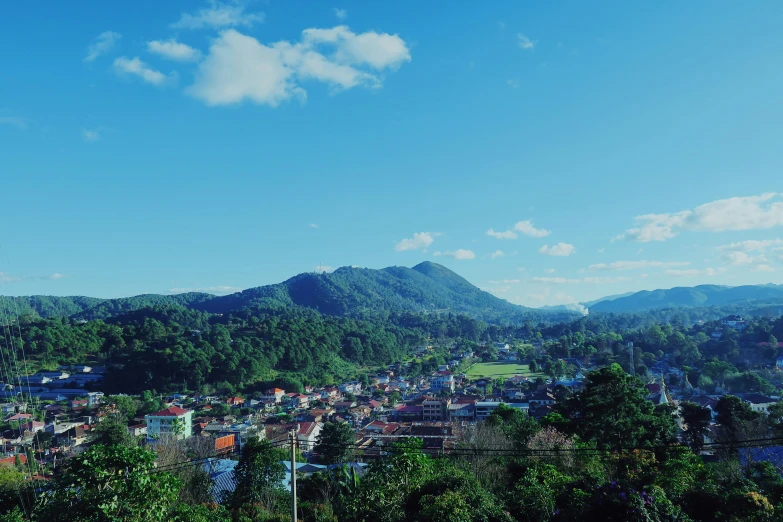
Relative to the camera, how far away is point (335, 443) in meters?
17.1

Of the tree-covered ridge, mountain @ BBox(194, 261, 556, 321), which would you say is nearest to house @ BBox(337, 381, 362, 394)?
the tree-covered ridge

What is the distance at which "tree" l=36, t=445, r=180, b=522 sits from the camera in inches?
194

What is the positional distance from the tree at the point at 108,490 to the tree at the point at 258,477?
6444mm

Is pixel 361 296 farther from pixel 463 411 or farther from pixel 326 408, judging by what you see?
pixel 463 411

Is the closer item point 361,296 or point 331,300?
point 331,300

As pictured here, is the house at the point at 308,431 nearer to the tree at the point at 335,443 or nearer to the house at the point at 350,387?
the tree at the point at 335,443

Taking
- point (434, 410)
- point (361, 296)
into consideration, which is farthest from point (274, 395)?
point (361, 296)

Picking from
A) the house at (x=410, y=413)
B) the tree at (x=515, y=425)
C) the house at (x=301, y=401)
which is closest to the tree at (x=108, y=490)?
the tree at (x=515, y=425)

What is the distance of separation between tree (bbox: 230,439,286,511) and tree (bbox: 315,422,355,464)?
4418 mm

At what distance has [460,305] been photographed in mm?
184125

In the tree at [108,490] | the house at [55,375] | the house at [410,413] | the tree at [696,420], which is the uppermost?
the tree at [108,490]

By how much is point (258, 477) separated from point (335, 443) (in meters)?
5.69

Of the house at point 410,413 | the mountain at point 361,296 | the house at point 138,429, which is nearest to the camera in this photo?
the house at point 138,429

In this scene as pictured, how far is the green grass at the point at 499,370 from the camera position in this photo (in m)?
50.4
